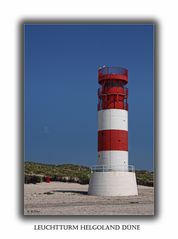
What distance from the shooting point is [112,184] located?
42.5 ft

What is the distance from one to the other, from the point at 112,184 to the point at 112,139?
131 cm

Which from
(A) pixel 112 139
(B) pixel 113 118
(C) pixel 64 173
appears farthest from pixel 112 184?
(C) pixel 64 173

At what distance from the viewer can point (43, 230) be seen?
28.8 ft

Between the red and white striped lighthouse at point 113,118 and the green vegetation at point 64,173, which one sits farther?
the green vegetation at point 64,173

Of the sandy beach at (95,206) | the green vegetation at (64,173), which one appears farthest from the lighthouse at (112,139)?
the green vegetation at (64,173)

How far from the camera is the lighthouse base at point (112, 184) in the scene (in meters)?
12.9

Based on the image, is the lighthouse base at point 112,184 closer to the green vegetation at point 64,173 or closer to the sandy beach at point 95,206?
the sandy beach at point 95,206

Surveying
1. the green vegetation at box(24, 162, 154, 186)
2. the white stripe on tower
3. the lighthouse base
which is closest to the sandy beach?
the lighthouse base

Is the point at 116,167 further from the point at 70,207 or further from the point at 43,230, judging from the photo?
the point at 43,230

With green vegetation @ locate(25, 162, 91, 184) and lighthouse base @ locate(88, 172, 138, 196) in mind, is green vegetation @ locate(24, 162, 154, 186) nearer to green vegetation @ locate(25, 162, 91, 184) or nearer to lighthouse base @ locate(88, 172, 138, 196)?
green vegetation @ locate(25, 162, 91, 184)

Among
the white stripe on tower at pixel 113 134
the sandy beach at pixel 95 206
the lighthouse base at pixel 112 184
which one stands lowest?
the sandy beach at pixel 95 206

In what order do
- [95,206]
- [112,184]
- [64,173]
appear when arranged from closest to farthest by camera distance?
[95,206] < [112,184] < [64,173]

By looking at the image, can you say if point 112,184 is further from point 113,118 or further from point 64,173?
point 64,173
